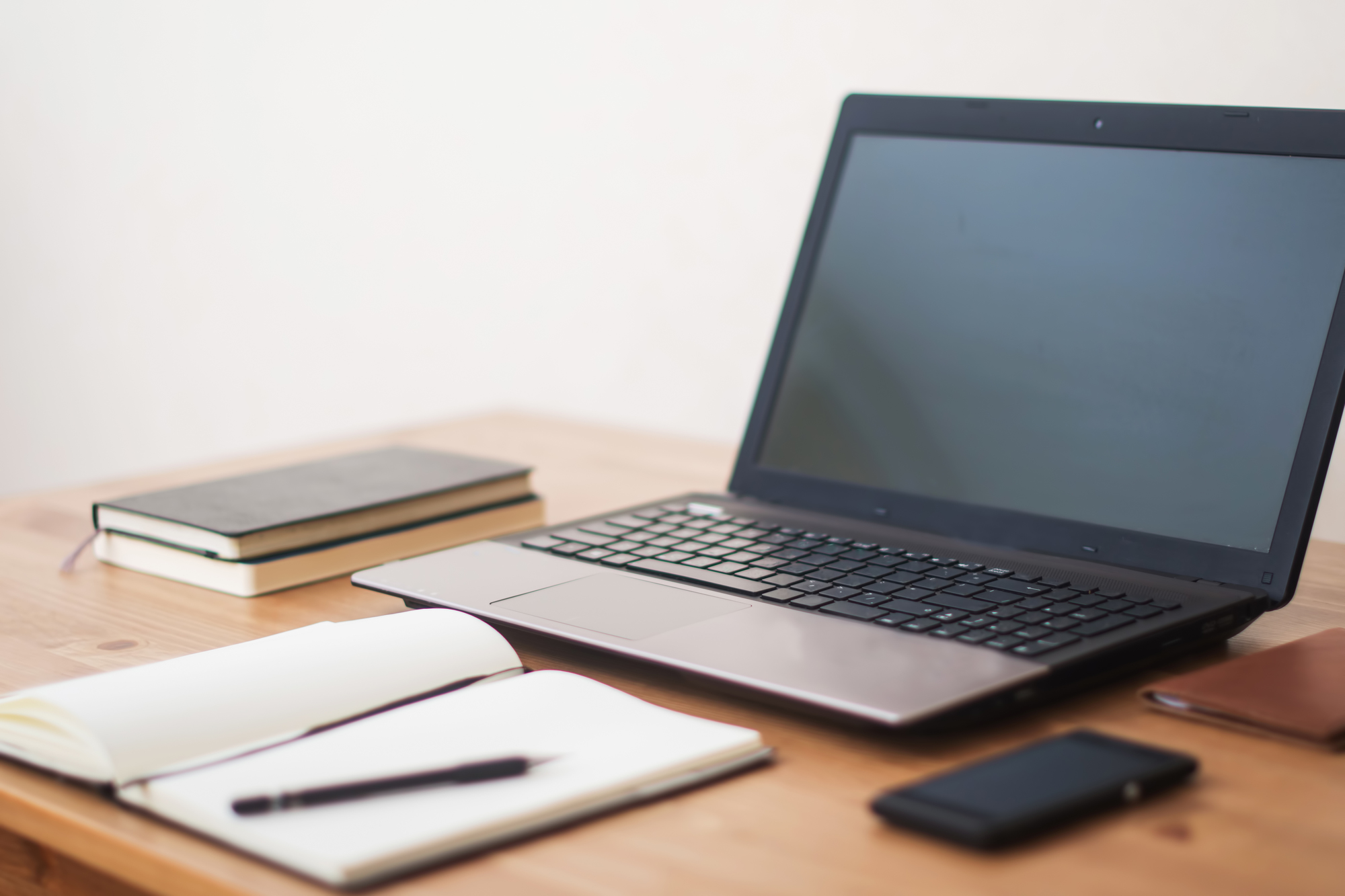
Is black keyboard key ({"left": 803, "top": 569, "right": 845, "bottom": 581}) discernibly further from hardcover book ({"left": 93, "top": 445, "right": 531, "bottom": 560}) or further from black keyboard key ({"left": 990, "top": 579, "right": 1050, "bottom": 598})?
hardcover book ({"left": 93, "top": 445, "right": 531, "bottom": 560})

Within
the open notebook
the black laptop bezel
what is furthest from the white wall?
the open notebook

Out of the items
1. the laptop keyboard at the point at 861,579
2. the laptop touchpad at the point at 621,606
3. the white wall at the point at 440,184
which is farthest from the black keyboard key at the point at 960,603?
the white wall at the point at 440,184

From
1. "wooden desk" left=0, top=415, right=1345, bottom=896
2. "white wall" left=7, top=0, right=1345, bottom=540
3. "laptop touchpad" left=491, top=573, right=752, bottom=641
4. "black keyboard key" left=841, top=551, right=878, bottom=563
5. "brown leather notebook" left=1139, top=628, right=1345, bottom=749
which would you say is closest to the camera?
"wooden desk" left=0, top=415, right=1345, bottom=896

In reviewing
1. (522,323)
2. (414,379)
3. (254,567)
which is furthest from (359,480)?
(414,379)

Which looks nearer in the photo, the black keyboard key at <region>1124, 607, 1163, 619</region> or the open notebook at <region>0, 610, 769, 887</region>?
the open notebook at <region>0, 610, 769, 887</region>

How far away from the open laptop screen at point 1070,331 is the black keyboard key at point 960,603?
144mm

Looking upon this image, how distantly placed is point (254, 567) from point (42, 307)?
1818 millimetres

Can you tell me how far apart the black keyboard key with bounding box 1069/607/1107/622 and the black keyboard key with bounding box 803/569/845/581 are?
0.14 metres

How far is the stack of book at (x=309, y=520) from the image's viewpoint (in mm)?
877

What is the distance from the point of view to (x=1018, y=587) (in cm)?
73

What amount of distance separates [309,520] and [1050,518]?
1.65 ft

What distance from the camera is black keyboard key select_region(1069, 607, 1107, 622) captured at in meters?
0.67

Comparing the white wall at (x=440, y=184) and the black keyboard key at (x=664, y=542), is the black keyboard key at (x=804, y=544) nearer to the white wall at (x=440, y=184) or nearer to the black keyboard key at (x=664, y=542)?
the black keyboard key at (x=664, y=542)

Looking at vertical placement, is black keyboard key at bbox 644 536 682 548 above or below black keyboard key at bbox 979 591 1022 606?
below
